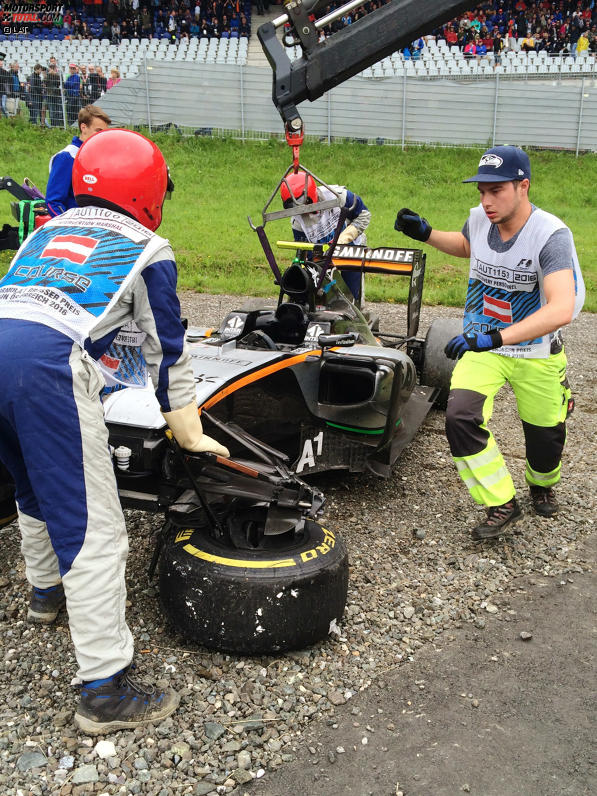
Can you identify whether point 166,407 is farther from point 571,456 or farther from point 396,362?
point 571,456

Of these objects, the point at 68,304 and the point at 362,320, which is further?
the point at 362,320

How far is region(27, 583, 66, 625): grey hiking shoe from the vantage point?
324 centimetres

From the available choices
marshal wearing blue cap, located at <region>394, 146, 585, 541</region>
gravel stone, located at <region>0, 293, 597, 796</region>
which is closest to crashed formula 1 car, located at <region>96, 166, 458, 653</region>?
gravel stone, located at <region>0, 293, 597, 796</region>

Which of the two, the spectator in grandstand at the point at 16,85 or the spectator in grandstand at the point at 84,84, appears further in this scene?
the spectator in grandstand at the point at 16,85

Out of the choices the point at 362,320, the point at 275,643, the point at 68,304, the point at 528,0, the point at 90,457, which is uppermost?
the point at 528,0

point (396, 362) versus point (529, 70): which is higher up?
point (529, 70)

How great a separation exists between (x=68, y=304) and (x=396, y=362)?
2174 mm

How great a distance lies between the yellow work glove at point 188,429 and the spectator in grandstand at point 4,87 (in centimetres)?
1953

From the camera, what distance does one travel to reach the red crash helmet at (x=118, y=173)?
9.20ft

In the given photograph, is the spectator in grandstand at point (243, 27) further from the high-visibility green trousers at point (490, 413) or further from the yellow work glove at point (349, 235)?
the high-visibility green trousers at point (490, 413)

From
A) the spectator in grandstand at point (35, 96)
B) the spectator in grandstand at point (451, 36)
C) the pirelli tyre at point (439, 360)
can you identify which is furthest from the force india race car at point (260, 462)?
the spectator in grandstand at point (451, 36)

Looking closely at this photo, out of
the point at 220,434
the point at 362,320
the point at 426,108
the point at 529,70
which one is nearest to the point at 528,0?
the point at 529,70

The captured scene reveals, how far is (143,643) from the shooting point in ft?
10.3

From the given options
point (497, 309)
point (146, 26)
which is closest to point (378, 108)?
point (146, 26)
